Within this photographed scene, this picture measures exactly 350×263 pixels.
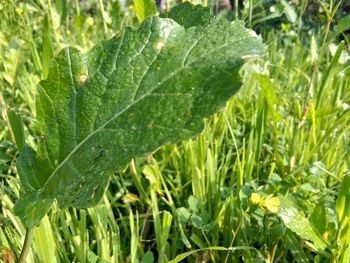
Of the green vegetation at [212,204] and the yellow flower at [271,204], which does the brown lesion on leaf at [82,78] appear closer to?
the green vegetation at [212,204]

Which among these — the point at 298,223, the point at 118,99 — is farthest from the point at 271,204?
the point at 118,99

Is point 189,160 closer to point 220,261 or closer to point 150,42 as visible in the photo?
point 220,261

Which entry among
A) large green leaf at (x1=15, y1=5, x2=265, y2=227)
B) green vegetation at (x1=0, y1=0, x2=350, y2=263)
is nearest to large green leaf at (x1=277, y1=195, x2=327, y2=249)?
green vegetation at (x1=0, y1=0, x2=350, y2=263)

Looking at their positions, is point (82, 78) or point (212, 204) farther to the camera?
point (212, 204)

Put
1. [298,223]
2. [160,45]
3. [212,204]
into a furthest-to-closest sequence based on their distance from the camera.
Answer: [212,204] < [298,223] < [160,45]

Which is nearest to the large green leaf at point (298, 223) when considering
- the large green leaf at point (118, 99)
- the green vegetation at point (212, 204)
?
the green vegetation at point (212, 204)

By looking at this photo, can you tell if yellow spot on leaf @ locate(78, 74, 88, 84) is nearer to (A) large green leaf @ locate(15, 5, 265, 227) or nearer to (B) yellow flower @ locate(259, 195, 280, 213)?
(A) large green leaf @ locate(15, 5, 265, 227)

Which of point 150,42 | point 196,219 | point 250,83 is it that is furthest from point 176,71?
point 250,83

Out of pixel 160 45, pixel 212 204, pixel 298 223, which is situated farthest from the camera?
Result: pixel 212 204

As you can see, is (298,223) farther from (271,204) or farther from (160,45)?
(160,45)
